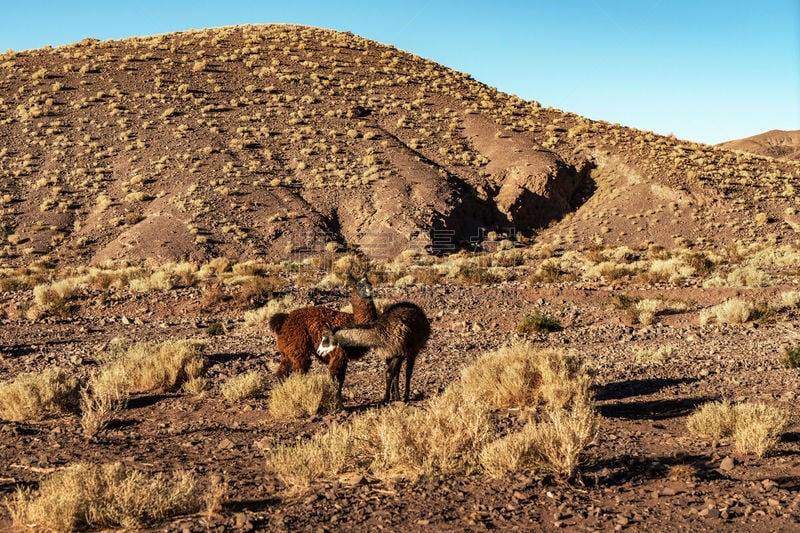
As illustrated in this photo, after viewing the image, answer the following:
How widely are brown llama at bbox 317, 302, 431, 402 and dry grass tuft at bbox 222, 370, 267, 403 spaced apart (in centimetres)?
183

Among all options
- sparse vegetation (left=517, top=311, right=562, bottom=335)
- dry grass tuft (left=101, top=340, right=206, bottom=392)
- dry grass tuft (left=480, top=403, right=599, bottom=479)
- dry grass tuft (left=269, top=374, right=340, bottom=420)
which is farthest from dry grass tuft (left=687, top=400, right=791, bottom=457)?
sparse vegetation (left=517, top=311, right=562, bottom=335)

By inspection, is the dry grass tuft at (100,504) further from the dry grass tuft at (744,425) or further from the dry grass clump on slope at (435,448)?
the dry grass tuft at (744,425)

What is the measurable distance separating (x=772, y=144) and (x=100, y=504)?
129 m

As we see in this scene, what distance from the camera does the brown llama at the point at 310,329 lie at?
8430mm

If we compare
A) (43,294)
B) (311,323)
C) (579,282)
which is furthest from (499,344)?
(43,294)

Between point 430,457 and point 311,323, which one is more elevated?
point 311,323

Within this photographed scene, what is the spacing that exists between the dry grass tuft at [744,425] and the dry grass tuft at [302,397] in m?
4.02

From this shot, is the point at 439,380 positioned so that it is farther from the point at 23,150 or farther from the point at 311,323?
the point at 23,150

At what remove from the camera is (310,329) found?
8.48 meters

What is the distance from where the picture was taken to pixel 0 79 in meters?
51.5

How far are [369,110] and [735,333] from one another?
42006 millimetres

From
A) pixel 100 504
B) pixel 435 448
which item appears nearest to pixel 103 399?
pixel 100 504

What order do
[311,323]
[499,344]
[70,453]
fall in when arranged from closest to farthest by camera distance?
[70,453] → [311,323] → [499,344]

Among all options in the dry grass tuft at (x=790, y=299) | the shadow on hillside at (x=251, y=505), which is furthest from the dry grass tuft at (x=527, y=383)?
the dry grass tuft at (x=790, y=299)
